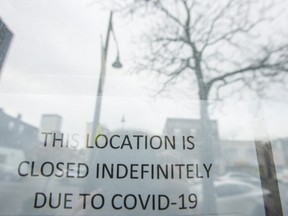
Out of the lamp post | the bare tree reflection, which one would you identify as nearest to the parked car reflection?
the bare tree reflection

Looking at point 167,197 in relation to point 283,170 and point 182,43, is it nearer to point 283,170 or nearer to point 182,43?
point 283,170

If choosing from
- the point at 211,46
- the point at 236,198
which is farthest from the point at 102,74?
the point at 236,198

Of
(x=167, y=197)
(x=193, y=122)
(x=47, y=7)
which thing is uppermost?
(x=47, y=7)

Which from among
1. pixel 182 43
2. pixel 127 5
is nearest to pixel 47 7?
pixel 127 5

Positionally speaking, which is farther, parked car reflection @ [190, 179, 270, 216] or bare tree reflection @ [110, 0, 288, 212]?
bare tree reflection @ [110, 0, 288, 212]

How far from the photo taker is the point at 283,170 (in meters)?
1.02

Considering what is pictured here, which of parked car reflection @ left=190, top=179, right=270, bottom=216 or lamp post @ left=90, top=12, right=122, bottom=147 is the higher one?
lamp post @ left=90, top=12, right=122, bottom=147

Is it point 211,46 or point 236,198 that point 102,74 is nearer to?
point 211,46

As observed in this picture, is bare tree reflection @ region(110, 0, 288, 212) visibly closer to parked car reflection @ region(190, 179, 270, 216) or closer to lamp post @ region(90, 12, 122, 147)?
lamp post @ region(90, 12, 122, 147)

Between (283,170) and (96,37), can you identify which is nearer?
(283,170)

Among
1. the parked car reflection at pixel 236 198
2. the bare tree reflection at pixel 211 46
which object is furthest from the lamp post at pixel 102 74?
the parked car reflection at pixel 236 198

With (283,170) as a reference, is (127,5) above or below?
above

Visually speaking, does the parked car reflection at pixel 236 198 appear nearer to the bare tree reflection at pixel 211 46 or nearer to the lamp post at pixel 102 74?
the bare tree reflection at pixel 211 46

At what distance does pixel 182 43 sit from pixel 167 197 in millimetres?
748
